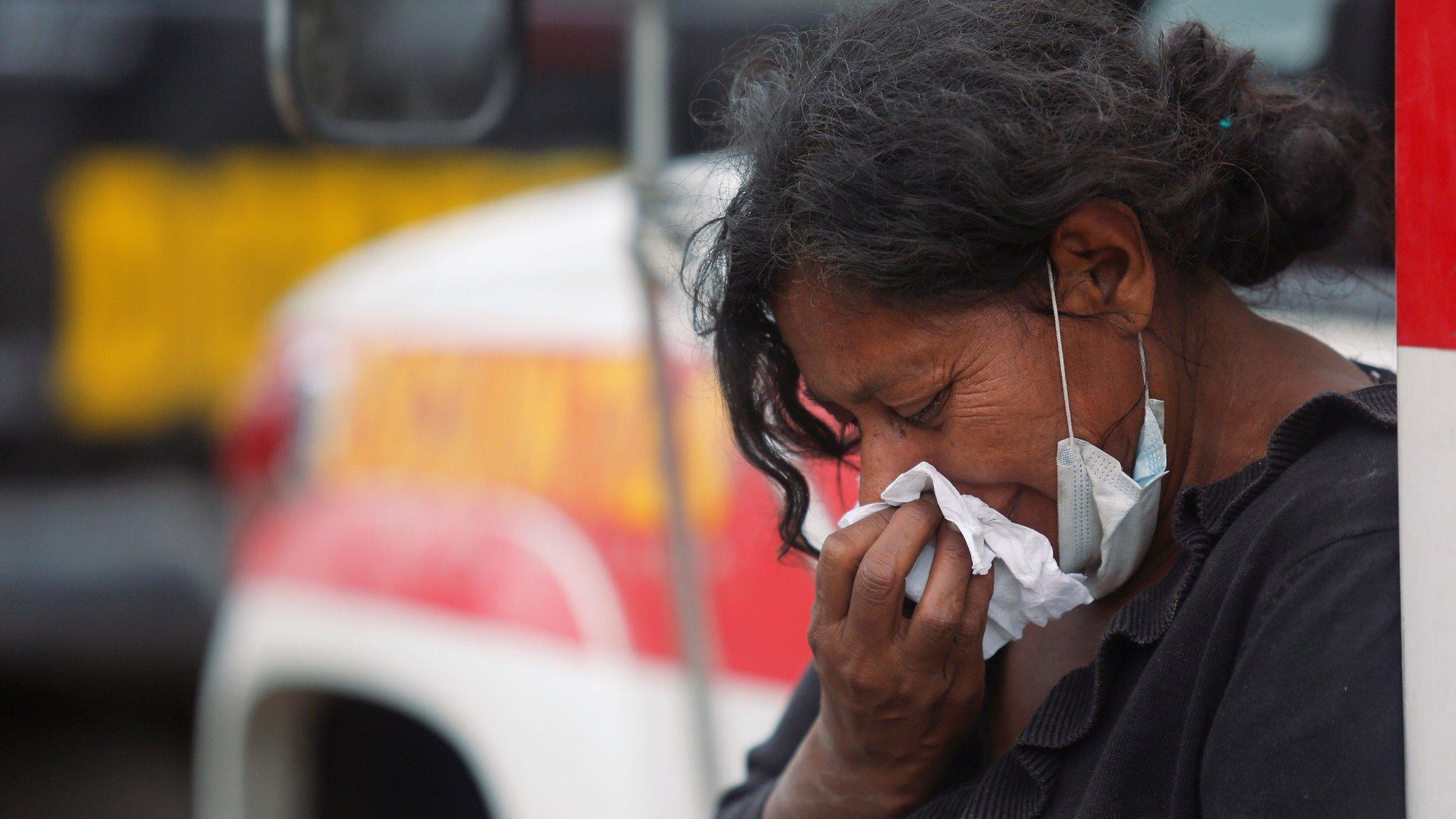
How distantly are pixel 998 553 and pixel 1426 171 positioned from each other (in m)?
0.49

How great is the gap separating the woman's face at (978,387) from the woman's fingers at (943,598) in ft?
0.18

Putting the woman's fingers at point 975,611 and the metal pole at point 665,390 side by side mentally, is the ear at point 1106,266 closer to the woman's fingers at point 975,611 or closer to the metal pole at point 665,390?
the woman's fingers at point 975,611

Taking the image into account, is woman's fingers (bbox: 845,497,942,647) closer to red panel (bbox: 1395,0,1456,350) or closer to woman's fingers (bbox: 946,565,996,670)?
woman's fingers (bbox: 946,565,996,670)

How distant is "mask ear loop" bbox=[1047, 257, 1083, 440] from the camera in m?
1.28

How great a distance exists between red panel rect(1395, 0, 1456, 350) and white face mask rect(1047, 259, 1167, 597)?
33cm

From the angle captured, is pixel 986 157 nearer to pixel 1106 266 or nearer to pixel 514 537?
pixel 1106 266

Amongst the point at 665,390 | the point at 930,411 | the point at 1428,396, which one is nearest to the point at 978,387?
Result: the point at 930,411

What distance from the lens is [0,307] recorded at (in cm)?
713

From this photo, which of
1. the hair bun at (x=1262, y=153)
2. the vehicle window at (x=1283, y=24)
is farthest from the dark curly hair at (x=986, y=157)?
the vehicle window at (x=1283, y=24)

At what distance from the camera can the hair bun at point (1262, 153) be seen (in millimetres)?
1364

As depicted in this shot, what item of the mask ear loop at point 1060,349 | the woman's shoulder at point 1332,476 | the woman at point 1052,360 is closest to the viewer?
the woman's shoulder at point 1332,476

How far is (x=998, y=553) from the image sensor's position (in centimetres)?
134

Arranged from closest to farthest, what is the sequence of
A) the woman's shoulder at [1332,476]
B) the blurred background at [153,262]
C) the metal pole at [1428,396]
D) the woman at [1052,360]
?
the metal pole at [1428,396] < the woman's shoulder at [1332,476] < the woman at [1052,360] < the blurred background at [153,262]

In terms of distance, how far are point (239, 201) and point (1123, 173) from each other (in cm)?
649
